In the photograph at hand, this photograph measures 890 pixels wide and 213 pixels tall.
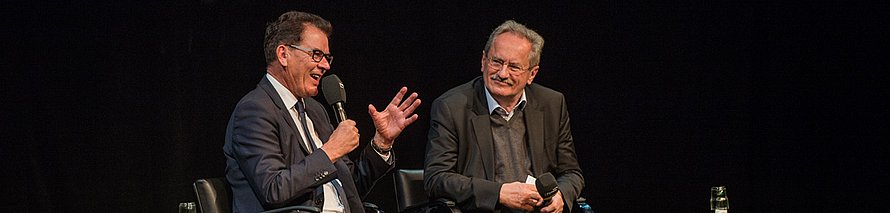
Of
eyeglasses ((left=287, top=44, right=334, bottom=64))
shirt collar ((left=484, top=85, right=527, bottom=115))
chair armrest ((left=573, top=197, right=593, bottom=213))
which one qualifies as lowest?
chair armrest ((left=573, top=197, right=593, bottom=213))

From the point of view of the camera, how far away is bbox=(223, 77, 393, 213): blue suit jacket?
3129mm

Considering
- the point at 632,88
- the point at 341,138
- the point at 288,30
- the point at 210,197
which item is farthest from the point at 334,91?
the point at 632,88

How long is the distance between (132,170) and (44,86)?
456 millimetres

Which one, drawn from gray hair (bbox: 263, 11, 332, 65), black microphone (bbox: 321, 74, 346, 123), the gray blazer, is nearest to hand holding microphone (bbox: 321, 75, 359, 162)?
black microphone (bbox: 321, 74, 346, 123)

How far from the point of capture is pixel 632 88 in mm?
4641

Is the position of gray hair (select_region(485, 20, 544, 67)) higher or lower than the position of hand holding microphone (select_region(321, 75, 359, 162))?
higher

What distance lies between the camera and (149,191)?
418 cm

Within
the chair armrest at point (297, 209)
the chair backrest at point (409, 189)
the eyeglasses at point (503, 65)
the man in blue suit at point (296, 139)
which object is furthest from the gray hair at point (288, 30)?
the chair backrest at point (409, 189)

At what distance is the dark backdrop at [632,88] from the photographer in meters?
4.19

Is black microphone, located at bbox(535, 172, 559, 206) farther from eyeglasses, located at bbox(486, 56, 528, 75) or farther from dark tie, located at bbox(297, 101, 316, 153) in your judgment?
dark tie, located at bbox(297, 101, 316, 153)

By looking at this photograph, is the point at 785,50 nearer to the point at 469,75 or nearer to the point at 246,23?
the point at 469,75

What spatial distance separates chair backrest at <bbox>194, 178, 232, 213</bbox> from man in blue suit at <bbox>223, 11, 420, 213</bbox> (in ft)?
0.16

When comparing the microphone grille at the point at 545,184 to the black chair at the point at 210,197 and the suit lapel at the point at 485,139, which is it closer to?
the suit lapel at the point at 485,139

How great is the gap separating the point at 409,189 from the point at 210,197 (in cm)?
87
